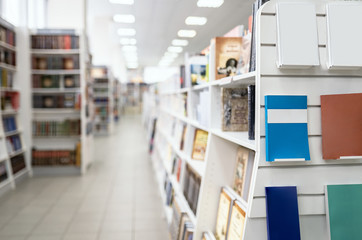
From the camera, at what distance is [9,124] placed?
4.55 metres

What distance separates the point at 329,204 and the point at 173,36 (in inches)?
42.2

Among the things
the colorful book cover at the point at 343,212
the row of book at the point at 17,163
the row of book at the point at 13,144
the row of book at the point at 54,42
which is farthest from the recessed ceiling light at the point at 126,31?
the row of book at the point at 54,42

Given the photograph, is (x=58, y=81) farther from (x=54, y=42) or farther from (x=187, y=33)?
(x=187, y=33)

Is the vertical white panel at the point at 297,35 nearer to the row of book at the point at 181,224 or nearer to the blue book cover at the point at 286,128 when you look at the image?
the blue book cover at the point at 286,128

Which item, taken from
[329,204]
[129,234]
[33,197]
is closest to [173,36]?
[329,204]

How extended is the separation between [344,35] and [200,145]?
4.66 ft

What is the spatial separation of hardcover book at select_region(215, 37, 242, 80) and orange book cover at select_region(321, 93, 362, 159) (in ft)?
2.33

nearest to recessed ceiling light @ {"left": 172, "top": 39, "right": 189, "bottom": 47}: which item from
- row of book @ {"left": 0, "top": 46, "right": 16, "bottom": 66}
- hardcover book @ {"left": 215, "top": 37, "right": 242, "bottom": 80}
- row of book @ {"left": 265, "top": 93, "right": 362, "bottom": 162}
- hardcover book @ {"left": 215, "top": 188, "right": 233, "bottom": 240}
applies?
hardcover book @ {"left": 215, "top": 37, "right": 242, "bottom": 80}

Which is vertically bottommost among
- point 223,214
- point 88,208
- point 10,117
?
point 88,208

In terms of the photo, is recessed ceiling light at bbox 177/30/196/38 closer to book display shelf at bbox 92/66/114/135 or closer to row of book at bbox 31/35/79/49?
row of book at bbox 31/35/79/49

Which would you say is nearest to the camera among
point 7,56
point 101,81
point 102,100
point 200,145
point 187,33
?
point 187,33

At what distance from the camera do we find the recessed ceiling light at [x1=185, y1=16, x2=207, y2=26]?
1.39 meters

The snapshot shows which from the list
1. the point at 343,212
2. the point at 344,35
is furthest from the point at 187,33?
the point at 343,212

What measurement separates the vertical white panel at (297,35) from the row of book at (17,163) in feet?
14.7
